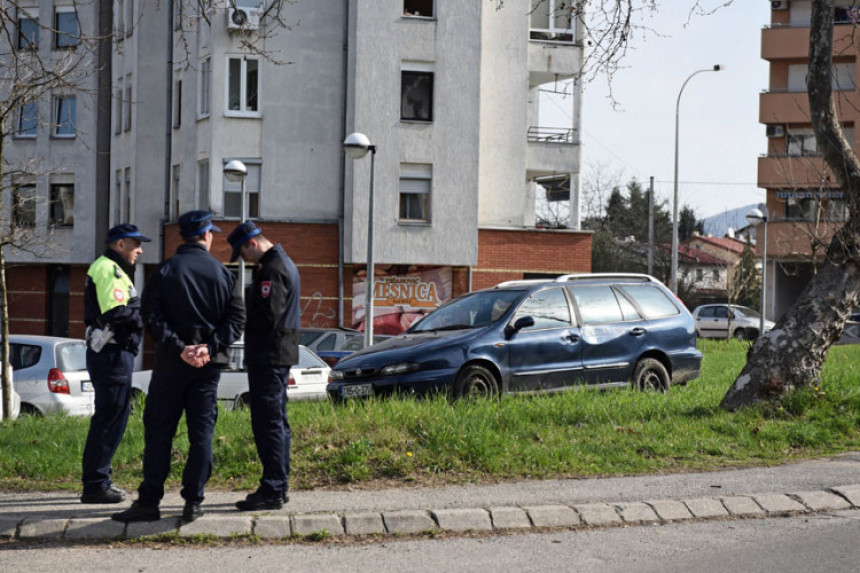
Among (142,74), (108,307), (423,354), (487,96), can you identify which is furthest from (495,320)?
(142,74)

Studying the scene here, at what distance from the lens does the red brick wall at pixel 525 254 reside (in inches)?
1471

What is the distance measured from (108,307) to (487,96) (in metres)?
30.7

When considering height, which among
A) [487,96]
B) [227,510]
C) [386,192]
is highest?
[487,96]

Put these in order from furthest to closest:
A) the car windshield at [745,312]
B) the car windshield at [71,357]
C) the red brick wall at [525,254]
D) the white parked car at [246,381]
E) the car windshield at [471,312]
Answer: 1. the car windshield at [745,312]
2. the red brick wall at [525,254]
3. the white parked car at [246,381]
4. the car windshield at [71,357]
5. the car windshield at [471,312]

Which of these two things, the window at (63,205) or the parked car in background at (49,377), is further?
the window at (63,205)

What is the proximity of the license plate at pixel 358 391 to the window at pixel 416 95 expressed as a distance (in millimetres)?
23756

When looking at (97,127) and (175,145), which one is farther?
(97,127)

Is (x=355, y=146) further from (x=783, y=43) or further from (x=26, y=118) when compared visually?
(x=783, y=43)

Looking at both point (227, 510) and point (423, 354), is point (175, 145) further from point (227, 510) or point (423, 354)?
point (227, 510)

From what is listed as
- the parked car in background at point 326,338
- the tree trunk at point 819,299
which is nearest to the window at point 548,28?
the parked car in background at point 326,338

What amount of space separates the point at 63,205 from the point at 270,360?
3906 cm

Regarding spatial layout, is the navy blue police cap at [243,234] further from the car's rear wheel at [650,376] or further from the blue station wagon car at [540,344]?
the car's rear wheel at [650,376]

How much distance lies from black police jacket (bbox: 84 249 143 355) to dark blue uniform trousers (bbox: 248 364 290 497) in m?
0.95

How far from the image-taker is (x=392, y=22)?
35906mm
